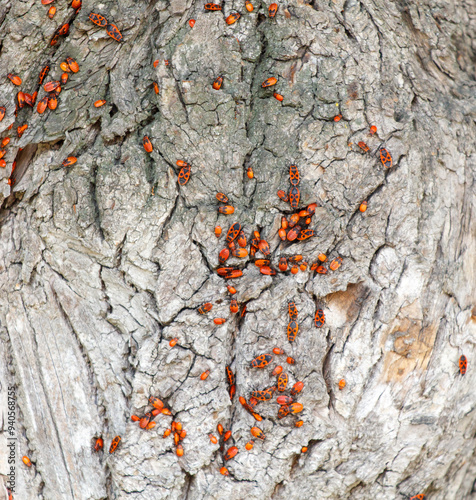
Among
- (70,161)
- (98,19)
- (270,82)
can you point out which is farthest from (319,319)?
(98,19)

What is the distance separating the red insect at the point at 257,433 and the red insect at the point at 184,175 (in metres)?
2.48

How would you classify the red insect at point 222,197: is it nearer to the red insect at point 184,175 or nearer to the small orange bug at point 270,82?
the red insect at point 184,175

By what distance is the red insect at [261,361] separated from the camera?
414 cm

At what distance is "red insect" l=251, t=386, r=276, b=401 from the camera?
4129mm

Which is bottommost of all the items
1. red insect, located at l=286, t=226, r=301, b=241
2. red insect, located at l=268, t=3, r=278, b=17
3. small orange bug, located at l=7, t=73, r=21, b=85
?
red insect, located at l=286, t=226, r=301, b=241

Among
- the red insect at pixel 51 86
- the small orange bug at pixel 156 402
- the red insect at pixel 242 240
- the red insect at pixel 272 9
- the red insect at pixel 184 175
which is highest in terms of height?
the red insect at pixel 272 9

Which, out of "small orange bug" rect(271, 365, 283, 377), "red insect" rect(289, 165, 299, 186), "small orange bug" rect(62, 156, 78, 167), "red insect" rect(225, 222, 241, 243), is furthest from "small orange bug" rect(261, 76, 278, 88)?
"small orange bug" rect(271, 365, 283, 377)

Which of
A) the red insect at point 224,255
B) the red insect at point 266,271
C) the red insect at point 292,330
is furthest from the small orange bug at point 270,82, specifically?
the red insect at point 292,330

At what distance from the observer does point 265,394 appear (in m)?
4.12

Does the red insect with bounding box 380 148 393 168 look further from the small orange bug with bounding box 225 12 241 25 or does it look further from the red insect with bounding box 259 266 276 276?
the small orange bug with bounding box 225 12 241 25

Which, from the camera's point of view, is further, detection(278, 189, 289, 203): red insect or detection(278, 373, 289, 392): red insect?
detection(278, 189, 289, 203): red insect

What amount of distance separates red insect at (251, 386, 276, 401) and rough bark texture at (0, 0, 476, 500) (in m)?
0.11

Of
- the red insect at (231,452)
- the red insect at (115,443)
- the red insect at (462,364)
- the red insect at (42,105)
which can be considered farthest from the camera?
the red insect at (462,364)

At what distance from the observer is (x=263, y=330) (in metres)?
4.22
